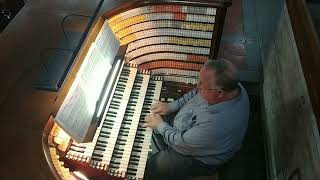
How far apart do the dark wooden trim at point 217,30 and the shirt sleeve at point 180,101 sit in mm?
576

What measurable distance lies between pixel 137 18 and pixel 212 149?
146 cm

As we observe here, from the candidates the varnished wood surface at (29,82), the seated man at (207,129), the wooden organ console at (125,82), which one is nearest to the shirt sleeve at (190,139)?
the seated man at (207,129)

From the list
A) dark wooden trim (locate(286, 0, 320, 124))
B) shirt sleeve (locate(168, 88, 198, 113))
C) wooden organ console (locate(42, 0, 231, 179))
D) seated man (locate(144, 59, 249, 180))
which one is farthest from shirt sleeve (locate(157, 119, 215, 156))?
dark wooden trim (locate(286, 0, 320, 124))

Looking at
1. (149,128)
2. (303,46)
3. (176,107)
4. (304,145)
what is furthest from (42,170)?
(303,46)

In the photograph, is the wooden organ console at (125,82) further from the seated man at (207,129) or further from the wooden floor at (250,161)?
the wooden floor at (250,161)

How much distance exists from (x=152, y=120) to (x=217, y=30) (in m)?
1.07

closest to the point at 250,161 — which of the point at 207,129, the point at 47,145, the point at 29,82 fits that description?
the point at 207,129

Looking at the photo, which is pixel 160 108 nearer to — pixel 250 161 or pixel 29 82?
pixel 250 161

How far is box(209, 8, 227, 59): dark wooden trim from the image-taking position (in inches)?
128

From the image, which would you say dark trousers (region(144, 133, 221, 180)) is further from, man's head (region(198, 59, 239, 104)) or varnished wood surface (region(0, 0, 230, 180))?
varnished wood surface (region(0, 0, 230, 180))

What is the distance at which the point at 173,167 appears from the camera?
2.75m

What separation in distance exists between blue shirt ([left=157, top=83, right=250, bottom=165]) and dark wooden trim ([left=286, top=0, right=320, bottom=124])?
504 mm

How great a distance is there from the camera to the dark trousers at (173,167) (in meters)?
2.73

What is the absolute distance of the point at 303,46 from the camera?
2574 mm
